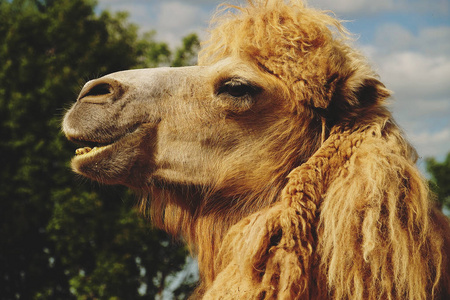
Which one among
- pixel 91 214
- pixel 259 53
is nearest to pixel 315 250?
pixel 259 53

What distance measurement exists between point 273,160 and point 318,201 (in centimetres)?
44

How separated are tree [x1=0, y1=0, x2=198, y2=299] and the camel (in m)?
9.95

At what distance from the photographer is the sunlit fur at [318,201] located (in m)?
2.67

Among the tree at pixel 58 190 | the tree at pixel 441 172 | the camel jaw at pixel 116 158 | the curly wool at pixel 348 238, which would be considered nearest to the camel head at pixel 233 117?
the camel jaw at pixel 116 158

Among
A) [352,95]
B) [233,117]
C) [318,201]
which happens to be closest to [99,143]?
[233,117]

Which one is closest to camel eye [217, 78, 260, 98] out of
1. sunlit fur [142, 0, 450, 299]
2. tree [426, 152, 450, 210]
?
sunlit fur [142, 0, 450, 299]

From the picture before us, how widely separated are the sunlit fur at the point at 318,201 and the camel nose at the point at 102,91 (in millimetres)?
627

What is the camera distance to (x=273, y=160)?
10.6ft

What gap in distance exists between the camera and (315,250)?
9.21 ft

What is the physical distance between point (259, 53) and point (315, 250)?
123 cm

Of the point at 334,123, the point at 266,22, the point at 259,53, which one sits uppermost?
the point at 266,22

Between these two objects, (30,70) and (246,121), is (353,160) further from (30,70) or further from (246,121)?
(30,70)

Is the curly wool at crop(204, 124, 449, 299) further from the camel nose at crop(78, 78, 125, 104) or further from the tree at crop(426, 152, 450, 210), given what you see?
the tree at crop(426, 152, 450, 210)

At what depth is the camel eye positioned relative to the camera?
10.7 ft
